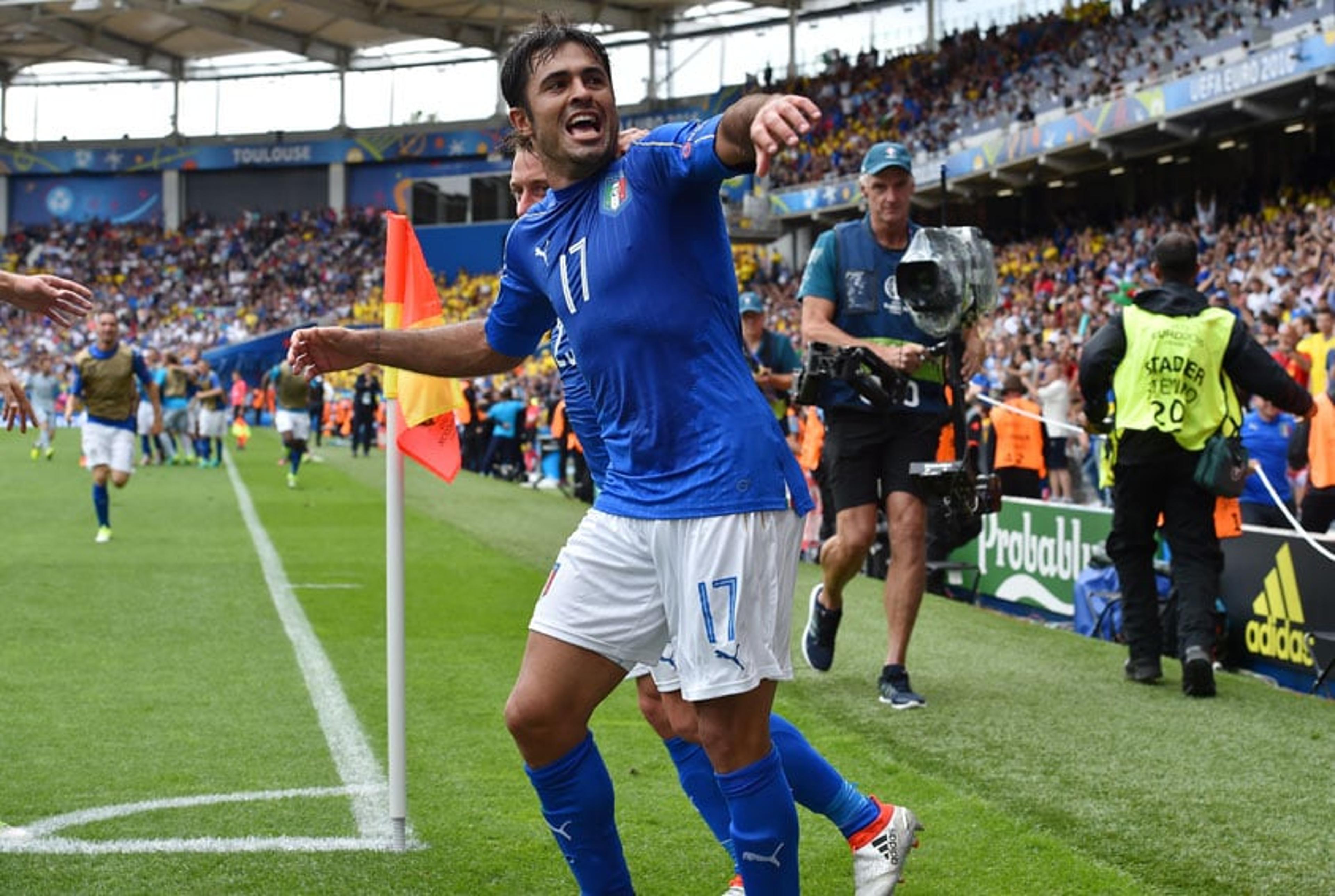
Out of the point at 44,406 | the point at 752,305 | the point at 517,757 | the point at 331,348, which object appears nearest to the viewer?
the point at 331,348

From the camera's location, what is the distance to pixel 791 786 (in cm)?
426

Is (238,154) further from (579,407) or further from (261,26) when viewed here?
(579,407)

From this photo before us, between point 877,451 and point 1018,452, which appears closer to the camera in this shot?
point 877,451

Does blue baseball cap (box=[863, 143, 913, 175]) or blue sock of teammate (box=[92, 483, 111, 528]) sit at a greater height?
blue baseball cap (box=[863, 143, 913, 175])

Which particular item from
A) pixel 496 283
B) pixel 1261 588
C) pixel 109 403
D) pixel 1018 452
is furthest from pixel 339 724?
pixel 496 283

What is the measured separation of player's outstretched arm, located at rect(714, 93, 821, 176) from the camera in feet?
9.66

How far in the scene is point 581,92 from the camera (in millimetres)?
3498

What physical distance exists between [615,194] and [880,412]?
3.68m

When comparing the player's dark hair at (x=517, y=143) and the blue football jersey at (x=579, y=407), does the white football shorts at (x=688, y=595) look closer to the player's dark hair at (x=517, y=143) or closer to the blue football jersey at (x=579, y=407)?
the blue football jersey at (x=579, y=407)

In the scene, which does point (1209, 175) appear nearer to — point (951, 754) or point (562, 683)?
point (951, 754)

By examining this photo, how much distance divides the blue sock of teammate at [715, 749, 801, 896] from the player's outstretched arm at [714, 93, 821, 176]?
49.3 inches

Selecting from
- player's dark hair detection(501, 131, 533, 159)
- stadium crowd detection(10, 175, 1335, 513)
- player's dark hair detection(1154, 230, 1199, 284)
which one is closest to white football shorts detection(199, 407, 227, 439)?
stadium crowd detection(10, 175, 1335, 513)

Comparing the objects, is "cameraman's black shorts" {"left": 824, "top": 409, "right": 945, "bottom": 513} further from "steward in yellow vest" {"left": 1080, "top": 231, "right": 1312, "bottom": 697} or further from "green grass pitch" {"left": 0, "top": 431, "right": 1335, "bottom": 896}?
"steward in yellow vest" {"left": 1080, "top": 231, "right": 1312, "bottom": 697}

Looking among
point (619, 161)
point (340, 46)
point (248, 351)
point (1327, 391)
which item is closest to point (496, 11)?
point (340, 46)
